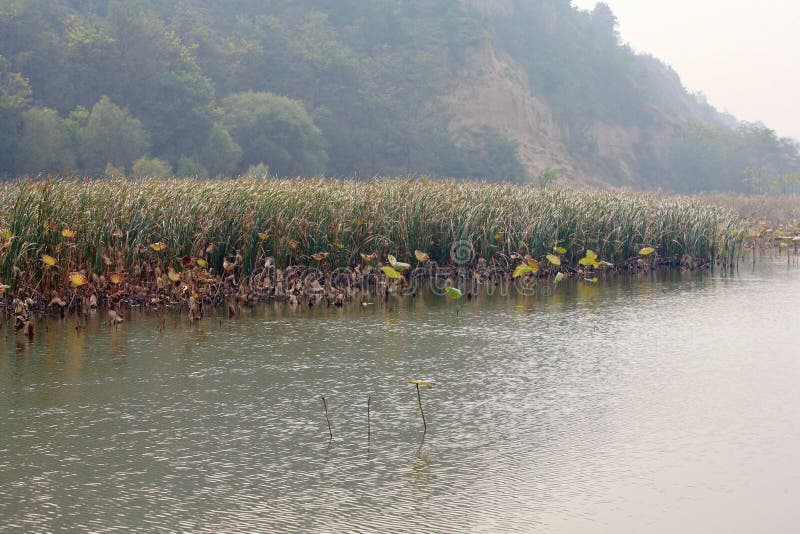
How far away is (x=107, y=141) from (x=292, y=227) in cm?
2995

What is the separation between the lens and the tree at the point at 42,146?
1457 inches

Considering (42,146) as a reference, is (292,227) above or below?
below

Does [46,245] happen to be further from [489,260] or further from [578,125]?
[578,125]

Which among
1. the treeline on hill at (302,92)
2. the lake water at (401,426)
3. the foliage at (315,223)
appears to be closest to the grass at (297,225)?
the foliage at (315,223)

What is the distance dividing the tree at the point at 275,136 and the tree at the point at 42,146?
9.52 m

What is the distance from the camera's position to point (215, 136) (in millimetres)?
Result: 43812

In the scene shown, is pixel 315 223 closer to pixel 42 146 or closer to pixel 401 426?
pixel 401 426

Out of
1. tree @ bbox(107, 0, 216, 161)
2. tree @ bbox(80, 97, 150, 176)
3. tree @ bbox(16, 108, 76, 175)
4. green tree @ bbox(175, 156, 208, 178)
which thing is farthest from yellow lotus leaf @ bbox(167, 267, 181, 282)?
tree @ bbox(107, 0, 216, 161)

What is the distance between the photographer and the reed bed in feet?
34.2

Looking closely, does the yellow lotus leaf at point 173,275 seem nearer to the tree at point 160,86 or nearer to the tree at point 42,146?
the tree at point 42,146

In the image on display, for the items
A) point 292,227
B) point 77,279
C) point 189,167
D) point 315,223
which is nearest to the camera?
point 77,279

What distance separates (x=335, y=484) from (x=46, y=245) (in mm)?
6824

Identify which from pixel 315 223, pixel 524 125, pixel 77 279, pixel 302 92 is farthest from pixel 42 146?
pixel 524 125

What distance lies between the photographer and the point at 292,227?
12.2 metres
